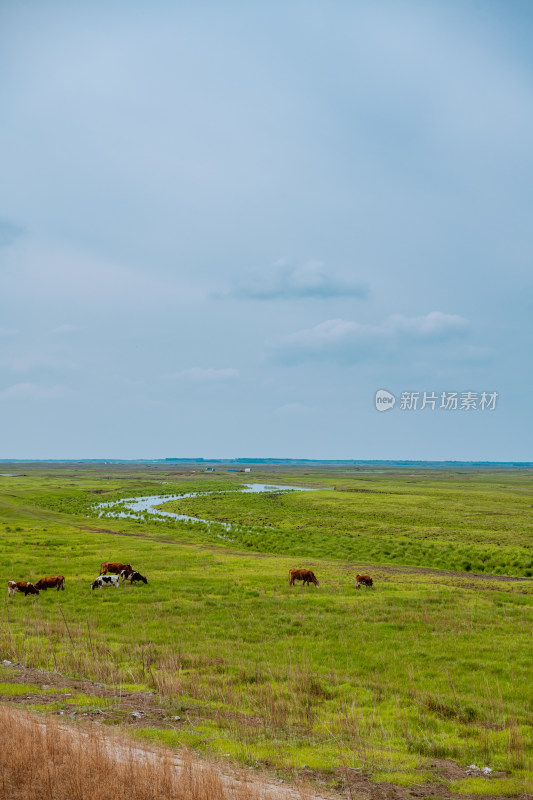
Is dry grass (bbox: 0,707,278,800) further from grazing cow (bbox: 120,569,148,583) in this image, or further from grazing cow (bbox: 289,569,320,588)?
grazing cow (bbox: 289,569,320,588)

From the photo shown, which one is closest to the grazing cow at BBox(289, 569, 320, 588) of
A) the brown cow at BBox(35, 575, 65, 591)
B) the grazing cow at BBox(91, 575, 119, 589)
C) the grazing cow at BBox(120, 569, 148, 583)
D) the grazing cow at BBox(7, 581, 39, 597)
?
the grazing cow at BBox(120, 569, 148, 583)

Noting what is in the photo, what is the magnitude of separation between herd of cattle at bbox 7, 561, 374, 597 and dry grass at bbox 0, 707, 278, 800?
18.7 m

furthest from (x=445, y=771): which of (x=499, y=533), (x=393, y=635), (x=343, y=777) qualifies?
(x=499, y=533)

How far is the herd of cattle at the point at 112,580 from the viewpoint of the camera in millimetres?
27109

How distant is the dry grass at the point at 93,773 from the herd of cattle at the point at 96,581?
18.6m

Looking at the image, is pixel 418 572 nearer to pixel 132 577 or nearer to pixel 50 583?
pixel 132 577

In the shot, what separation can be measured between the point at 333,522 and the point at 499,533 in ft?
69.9

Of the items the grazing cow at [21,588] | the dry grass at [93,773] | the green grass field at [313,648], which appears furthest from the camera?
the grazing cow at [21,588]

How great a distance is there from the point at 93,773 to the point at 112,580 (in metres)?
21.4

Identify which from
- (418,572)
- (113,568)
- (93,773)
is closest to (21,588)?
(113,568)

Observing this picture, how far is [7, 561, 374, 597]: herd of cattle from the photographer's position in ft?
88.9

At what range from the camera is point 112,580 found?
29.5m

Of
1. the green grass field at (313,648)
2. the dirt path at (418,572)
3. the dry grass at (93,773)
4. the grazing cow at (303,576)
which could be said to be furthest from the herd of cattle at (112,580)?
the dry grass at (93,773)

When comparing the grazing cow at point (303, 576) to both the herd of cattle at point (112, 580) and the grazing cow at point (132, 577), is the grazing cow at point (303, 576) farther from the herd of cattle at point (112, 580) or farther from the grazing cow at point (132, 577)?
the grazing cow at point (132, 577)
